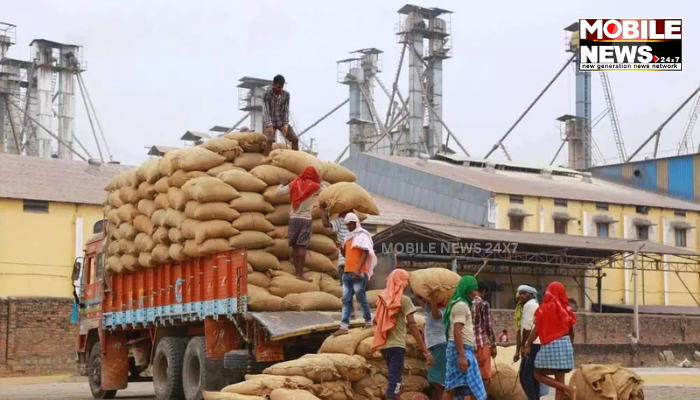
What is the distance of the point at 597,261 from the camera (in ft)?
129

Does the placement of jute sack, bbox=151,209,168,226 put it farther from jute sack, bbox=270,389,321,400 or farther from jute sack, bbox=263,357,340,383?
jute sack, bbox=270,389,321,400

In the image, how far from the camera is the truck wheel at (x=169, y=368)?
13.8m

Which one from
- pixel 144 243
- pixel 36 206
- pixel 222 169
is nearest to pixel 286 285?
pixel 222 169

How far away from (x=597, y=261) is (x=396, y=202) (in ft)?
38.7

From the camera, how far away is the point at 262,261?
12.5 m

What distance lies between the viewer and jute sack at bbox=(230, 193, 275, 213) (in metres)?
12.9

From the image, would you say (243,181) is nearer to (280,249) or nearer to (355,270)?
(280,249)

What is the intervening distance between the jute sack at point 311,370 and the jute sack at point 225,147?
12.8 feet

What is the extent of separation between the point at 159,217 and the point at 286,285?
251cm

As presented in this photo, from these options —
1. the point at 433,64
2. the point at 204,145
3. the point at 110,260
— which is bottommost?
the point at 110,260

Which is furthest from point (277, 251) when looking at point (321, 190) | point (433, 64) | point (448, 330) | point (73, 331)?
point (433, 64)

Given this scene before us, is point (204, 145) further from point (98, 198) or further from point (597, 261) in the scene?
point (597, 261)

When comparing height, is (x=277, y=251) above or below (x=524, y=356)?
above

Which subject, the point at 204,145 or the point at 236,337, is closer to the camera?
the point at 236,337
